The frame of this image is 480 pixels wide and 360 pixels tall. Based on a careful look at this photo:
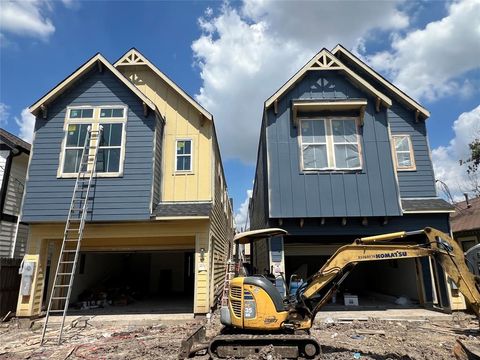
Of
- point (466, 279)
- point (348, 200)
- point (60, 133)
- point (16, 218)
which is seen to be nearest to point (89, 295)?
point (16, 218)

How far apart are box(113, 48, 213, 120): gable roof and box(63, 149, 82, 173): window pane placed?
3926 mm

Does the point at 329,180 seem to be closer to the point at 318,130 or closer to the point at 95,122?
the point at 318,130

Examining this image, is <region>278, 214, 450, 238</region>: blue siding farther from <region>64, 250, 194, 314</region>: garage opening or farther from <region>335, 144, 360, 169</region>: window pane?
<region>64, 250, 194, 314</region>: garage opening

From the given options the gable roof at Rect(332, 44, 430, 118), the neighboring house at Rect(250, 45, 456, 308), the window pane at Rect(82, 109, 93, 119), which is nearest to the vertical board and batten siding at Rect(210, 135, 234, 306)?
the neighboring house at Rect(250, 45, 456, 308)

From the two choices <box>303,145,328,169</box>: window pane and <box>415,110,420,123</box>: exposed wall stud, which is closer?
<box>303,145,328,169</box>: window pane

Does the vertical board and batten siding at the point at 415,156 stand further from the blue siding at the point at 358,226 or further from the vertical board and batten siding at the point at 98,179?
the vertical board and batten siding at the point at 98,179

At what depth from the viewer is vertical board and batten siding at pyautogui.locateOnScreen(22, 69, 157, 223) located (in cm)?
1057

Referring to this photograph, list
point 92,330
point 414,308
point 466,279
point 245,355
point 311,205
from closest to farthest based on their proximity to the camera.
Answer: point 466,279, point 245,355, point 92,330, point 311,205, point 414,308

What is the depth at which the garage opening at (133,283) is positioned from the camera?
43.4ft

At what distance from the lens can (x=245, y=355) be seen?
6449 millimetres

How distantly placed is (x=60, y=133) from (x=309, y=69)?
29.4 ft

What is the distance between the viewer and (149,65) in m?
12.5

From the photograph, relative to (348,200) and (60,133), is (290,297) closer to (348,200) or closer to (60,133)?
(348,200)

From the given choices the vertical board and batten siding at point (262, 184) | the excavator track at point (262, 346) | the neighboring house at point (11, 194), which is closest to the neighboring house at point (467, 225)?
the vertical board and batten siding at point (262, 184)
